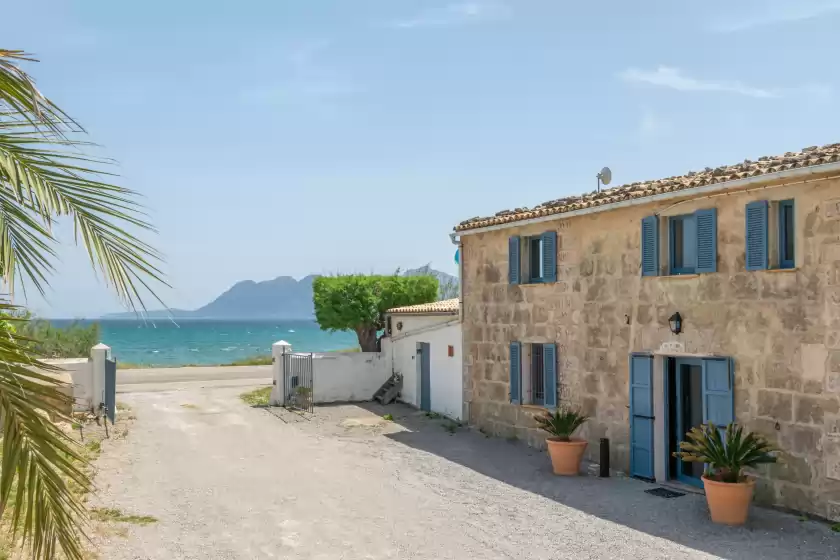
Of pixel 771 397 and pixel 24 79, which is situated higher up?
pixel 24 79

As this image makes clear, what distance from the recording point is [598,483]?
13.5 meters

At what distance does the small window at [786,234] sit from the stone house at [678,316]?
0.07ft

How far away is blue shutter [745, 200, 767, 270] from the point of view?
1151cm

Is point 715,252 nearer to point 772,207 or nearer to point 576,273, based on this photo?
point 772,207

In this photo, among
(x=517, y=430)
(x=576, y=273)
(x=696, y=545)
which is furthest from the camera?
(x=517, y=430)

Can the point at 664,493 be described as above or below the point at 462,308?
below

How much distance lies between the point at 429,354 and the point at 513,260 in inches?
225

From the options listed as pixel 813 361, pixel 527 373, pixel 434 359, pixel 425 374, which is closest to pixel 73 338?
pixel 425 374

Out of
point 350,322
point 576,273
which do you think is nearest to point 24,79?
point 576,273

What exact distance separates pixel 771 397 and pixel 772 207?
2.82 m

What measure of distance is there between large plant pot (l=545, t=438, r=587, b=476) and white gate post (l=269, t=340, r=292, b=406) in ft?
38.6

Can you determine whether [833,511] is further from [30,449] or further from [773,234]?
[30,449]

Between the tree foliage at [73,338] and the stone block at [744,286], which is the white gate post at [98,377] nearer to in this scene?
the tree foliage at [73,338]

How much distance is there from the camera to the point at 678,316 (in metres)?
13.0
